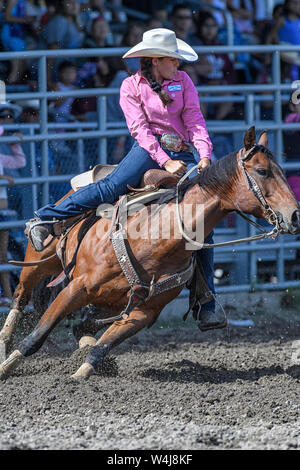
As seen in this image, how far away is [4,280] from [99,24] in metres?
3.28

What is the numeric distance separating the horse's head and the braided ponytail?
2.61 feet

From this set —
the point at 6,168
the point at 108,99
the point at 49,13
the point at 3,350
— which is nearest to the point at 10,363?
the point at 3,350

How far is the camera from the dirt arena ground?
4.50 m

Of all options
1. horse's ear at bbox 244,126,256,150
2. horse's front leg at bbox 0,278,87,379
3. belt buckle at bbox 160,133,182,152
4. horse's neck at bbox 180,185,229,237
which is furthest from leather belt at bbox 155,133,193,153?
horse's front leg at bbox 0,278,87,379

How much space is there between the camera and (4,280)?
7.62 meters

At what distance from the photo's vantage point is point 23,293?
673 cm

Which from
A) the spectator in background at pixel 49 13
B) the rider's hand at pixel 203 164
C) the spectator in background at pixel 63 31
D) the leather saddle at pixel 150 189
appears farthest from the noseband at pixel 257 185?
the spectator in background at pixel 49 13

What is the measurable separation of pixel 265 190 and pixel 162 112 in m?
1.09

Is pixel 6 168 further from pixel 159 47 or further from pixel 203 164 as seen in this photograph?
pixel 203 164

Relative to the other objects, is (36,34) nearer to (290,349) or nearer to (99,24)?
(99,24)

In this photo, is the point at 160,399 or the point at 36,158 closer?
the point at 160,399

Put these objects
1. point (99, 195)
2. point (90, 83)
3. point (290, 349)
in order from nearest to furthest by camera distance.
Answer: point (99, 195)
point (290, 349)
point (90, 83)

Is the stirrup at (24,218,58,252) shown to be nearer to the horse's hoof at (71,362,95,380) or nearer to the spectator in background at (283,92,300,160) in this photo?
the horse's hoof at (71,362,95,380)
